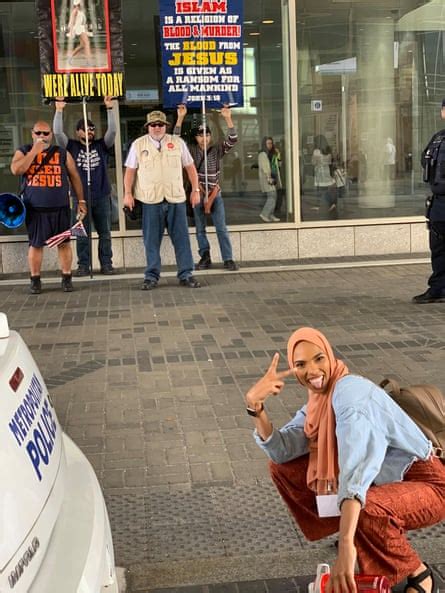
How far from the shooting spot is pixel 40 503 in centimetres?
Answer: 223

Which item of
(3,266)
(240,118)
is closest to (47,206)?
(3,266)

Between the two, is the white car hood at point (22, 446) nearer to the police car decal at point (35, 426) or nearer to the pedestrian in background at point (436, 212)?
the police car decal at point (35, 426)

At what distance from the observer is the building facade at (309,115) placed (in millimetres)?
11438

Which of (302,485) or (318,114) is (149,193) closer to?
(318,114)

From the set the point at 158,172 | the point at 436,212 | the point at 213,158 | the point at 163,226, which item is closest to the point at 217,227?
the point at 213,158

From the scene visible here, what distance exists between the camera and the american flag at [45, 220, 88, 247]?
9.61 metres

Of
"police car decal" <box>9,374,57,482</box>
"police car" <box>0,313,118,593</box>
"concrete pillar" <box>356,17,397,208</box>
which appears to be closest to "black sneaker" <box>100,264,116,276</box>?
"concrete pillar" <box>356,17,397,208</box>

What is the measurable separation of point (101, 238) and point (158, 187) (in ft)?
5.16

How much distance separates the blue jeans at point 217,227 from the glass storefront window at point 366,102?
1.54 meters

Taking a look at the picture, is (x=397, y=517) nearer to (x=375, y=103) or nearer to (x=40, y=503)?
(x=40, y=503)

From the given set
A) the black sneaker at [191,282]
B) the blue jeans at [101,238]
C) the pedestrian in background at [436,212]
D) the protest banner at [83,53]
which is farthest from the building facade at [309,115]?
the pedestrian in background at [436,212]

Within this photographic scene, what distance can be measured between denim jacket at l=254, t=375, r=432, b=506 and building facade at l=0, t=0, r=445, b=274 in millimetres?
8582

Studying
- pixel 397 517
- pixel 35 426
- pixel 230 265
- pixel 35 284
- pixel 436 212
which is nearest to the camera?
pixel 35 426

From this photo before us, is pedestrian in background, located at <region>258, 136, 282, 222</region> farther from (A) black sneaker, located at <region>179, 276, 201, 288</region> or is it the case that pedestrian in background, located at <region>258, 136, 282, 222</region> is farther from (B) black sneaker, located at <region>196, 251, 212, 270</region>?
(A) black sneaker, located at <region>179, 276, 201, 288</region>
